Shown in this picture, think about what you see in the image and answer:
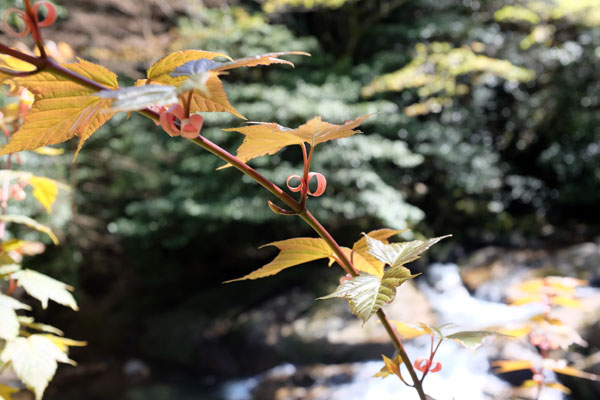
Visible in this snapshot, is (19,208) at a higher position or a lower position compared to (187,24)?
lower

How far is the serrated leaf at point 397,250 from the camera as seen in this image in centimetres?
29

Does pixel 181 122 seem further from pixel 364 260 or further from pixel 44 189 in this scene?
pixel 44 189

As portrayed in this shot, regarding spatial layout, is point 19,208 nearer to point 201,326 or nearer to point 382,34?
point 201,326

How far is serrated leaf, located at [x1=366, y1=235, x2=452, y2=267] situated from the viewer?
11.6 inches

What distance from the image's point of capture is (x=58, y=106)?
27 cm

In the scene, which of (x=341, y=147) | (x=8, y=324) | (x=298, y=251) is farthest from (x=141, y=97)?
(x=341, y=147)

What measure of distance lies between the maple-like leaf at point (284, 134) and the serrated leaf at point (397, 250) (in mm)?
84

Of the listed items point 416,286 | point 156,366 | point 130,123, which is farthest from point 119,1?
point 416,286

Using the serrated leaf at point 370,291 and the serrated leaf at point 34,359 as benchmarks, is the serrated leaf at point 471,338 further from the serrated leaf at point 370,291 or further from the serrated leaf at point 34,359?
the serrated leaf at point 34,359

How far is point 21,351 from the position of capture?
1.51ft

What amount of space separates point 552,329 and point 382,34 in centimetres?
524

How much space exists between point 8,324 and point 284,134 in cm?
38

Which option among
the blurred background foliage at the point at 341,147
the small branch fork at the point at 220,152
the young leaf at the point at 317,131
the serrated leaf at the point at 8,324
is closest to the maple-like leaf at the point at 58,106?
the small branch fork at the point at 220,152

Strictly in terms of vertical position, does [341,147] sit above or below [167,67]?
above
